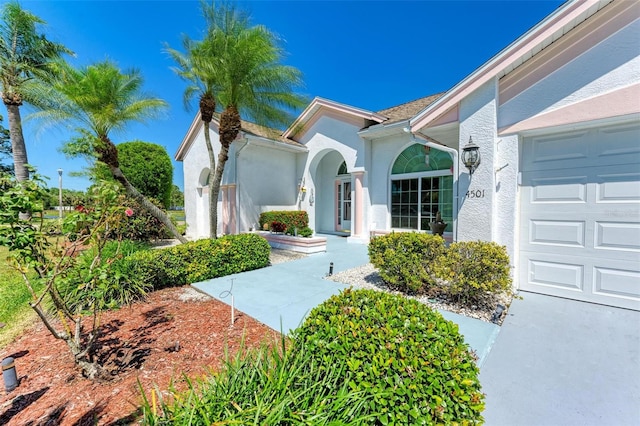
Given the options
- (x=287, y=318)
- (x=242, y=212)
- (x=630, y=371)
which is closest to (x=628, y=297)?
(x=630, y=371)

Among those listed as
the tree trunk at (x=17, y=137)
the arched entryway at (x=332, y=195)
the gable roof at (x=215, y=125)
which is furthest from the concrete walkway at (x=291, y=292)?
the tree trunk at (x=17, y=137)

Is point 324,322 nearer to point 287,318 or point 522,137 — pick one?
point 287,318

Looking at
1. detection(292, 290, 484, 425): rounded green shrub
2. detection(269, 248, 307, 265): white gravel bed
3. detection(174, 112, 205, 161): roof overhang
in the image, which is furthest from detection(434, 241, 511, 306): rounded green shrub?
detection(174, 112, 205, 161): roof overhang

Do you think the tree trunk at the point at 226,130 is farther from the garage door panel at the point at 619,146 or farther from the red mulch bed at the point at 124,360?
the garage door panel at the point at 619,146

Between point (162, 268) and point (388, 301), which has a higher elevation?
point (388, 301)

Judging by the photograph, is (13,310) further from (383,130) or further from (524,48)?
(383,130)

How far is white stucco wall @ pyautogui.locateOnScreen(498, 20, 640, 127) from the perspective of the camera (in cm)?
450

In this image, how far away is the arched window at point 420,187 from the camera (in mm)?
10078

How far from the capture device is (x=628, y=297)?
186 inches

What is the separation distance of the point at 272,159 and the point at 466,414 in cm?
1360

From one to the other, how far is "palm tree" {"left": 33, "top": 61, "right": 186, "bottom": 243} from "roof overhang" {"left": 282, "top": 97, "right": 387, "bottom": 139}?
273 inches

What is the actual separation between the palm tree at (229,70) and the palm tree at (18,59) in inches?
316

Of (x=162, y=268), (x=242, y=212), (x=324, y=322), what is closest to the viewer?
(x=324, y=322)

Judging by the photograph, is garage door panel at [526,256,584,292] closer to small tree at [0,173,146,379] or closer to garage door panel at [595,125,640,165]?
garage door panel at [595,125,640,165]
